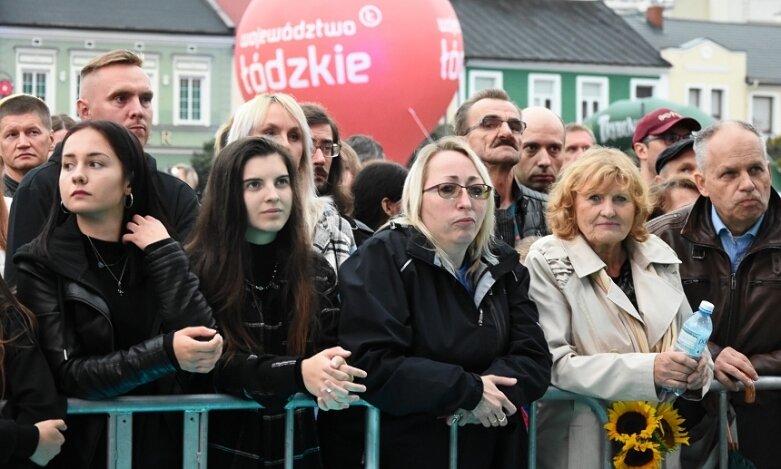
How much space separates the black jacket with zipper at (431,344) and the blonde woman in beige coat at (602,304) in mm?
307

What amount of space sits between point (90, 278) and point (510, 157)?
265 cm

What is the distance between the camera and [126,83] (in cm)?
553

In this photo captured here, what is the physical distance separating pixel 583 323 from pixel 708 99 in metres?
51.8

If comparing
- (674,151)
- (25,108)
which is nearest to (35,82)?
(25,108)

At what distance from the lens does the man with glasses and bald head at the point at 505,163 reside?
6246mm

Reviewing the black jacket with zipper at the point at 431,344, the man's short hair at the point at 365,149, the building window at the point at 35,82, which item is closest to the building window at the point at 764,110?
the building window at the point at 35,82

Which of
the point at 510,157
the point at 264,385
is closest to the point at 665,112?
the point at 510,157

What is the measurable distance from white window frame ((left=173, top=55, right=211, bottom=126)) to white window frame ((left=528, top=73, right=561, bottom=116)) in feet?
40.3

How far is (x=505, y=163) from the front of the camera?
630 centimetres

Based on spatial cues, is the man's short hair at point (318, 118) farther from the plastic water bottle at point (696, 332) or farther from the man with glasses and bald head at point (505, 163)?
the plastic water bottle at point (696, 332)

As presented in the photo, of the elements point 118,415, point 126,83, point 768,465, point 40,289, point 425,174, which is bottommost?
point 768,465

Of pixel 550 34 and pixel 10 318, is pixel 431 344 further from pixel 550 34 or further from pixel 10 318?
pixel 550 34

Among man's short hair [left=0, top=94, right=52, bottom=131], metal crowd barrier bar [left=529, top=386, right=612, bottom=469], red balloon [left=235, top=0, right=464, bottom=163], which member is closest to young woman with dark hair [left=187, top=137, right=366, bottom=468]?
metal crowd barrier bar [left=529, top=386, right=612, bottom=469]

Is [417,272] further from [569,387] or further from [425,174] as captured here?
[569,387]
